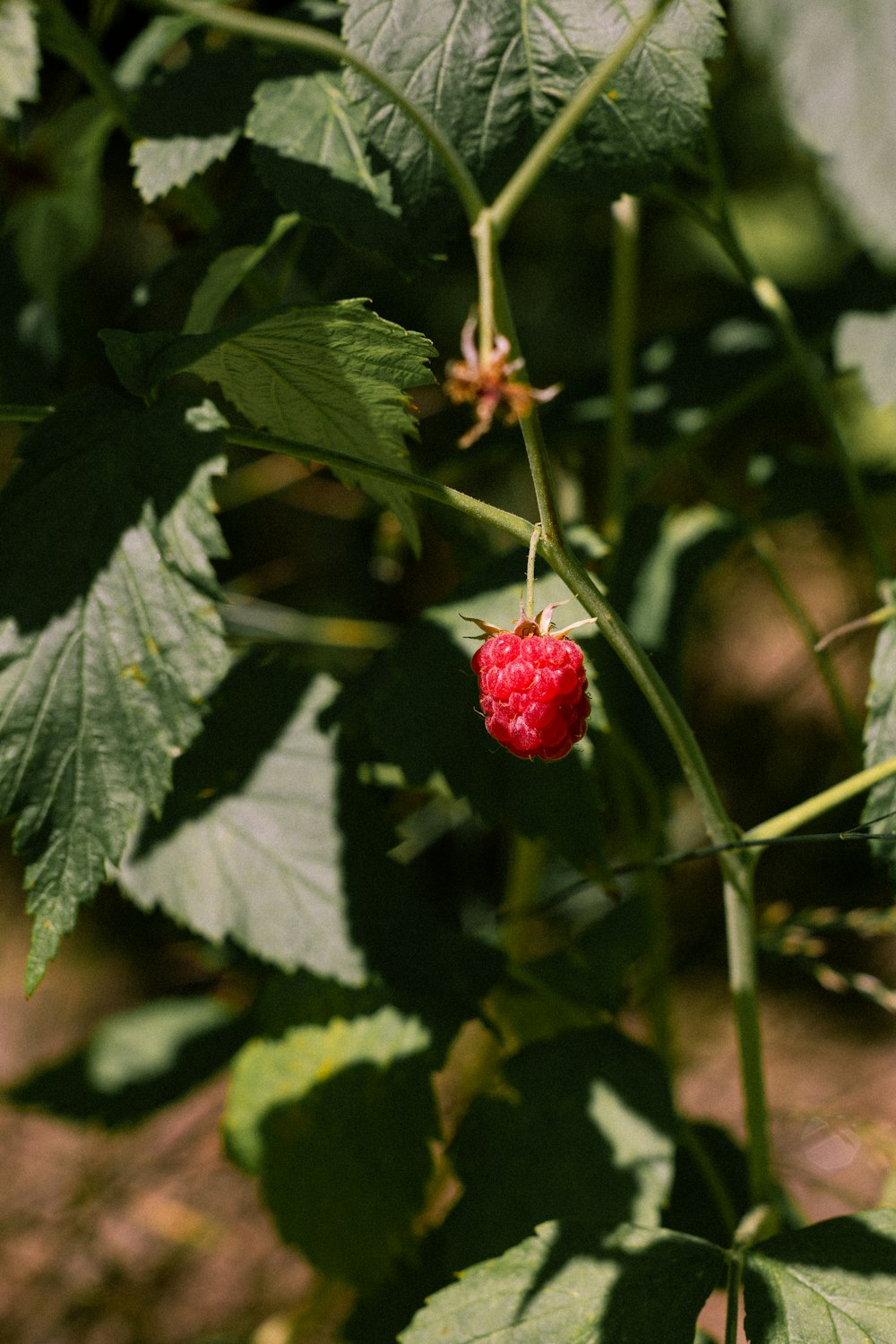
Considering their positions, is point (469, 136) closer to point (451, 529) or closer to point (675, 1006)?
point (451, 529)

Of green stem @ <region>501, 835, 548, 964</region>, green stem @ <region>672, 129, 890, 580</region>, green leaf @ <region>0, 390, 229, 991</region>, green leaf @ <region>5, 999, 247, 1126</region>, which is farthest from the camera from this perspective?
green leaf @ <region>5, 999, 247, 1126</region>

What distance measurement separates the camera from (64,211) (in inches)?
35.8

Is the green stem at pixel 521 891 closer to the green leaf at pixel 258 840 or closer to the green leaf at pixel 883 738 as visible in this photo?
the green leaf at pixel 258 840

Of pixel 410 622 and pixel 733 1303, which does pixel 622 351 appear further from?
pixel 733 1303

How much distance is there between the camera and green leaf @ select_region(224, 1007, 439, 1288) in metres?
0.89

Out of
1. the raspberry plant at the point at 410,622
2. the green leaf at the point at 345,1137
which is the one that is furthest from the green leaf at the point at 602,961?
the green leaf at the point at 345,1137

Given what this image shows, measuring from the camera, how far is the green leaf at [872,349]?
836mm

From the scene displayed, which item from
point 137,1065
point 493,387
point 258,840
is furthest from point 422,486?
point 137,1065

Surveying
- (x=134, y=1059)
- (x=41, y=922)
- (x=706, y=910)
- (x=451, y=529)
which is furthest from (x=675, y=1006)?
(x=41, y=922)

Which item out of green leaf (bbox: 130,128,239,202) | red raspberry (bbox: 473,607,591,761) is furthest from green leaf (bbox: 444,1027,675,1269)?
green leaf (bbox: 130,128,239,202)

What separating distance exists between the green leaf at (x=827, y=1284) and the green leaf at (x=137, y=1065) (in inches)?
26.2

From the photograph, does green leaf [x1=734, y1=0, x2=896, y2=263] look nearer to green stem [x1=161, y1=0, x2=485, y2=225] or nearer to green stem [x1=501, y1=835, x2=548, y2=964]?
green stem [x1=161, y1=0, x2=485, y2=225]

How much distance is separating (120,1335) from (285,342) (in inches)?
51.8

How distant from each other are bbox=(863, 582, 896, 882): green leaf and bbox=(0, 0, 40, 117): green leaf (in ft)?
2.10
